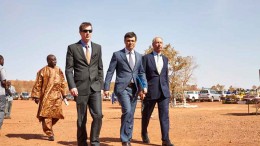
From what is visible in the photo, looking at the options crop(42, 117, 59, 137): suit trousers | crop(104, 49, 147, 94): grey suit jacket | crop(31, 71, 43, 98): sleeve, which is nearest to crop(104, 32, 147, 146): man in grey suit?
crop(104, 49, 147, 94): grey suit jacket

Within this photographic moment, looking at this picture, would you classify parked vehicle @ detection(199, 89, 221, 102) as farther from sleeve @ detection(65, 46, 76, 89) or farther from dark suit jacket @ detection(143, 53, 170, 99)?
sleeve @ detection(65, 46, 76, 89)

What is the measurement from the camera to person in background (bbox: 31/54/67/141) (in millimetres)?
8141

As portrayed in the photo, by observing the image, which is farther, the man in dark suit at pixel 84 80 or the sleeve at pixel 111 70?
the sleeve at pixel 111 70

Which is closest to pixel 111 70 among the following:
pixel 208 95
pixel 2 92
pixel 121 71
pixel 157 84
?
pixel 121 71

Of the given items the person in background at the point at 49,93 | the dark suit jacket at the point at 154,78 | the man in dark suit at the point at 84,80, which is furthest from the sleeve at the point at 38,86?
the man in dark suit at the point at 84,80

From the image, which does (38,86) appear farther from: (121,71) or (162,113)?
(162,113)

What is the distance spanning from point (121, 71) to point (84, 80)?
48.2 inches

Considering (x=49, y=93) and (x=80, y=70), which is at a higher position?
(x=80, y=70)

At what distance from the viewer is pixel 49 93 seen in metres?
8.31

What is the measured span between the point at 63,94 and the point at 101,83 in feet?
9.79

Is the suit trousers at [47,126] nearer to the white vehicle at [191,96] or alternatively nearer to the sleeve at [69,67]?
the sleeve at [69,67]

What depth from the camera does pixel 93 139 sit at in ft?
18.1

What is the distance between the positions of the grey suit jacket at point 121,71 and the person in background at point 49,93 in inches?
89.0

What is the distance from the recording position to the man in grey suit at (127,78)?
21.1ft
